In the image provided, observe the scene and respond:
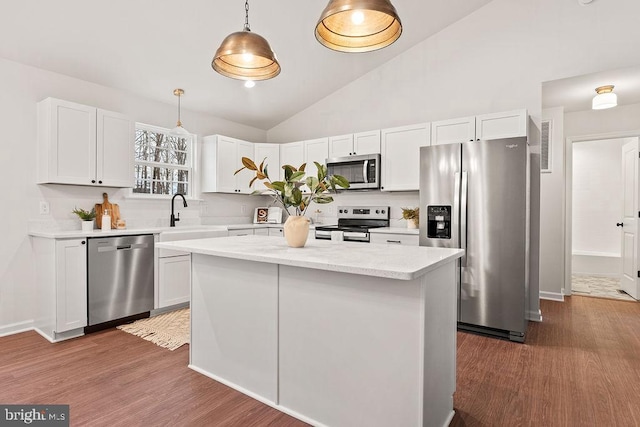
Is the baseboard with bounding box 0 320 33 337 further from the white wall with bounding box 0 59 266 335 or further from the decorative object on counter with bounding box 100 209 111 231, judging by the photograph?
the decorative object on counter with bounding box 100 209 111 231

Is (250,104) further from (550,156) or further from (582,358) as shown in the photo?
(582,358)

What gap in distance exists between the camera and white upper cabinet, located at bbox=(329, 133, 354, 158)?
461 cm

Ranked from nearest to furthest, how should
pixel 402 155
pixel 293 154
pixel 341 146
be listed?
1. pixel 402 155
2. pixel 341 146
3. pixel 293 154

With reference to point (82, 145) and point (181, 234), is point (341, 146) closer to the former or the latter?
point (181, 234)

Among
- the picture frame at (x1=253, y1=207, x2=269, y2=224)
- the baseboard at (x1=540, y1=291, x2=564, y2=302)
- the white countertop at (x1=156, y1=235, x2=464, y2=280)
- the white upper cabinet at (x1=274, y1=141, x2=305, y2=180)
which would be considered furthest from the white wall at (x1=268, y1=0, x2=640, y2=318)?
the white countertop at (x1=156, y1=235, x2=464, y2=280)

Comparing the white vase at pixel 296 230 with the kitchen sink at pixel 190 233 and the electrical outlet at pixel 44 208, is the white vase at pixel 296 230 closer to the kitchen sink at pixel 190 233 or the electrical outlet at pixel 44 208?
the kitchen sink at pixel 190 233

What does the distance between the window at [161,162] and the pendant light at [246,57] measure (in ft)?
8.28

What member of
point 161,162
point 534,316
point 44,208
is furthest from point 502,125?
point 44,208

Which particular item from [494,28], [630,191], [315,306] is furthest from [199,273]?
[630,191]

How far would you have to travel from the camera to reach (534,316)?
12.3ft

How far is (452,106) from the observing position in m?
4.25

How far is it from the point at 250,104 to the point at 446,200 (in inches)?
120

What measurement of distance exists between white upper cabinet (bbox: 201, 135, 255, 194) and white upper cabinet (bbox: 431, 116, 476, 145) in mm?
2676

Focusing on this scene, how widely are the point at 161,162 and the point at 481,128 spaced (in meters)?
3.83
